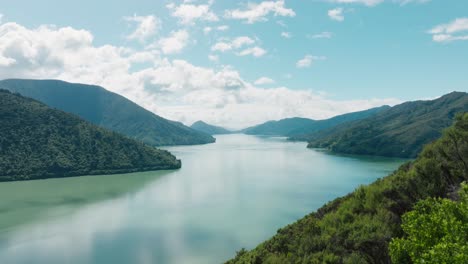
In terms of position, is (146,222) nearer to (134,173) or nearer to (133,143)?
(134,173)

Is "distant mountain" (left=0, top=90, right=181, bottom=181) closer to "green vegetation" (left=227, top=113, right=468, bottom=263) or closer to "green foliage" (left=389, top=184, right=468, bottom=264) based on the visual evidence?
"green vegetation" (left=227, top=113, right=468, bottom=263)

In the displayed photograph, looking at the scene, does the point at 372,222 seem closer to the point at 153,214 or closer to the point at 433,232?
the point at 433,232

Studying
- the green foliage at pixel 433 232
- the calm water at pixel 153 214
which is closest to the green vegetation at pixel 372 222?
the green foliage at pixel 433 232

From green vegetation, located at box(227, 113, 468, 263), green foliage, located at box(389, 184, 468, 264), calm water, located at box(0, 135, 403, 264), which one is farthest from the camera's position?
calm water, located at box(0, 135, 403, 264)

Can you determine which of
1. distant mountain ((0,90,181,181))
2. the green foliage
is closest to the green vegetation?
the green foliage

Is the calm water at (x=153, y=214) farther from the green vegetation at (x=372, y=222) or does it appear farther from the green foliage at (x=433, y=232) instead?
the green foliage at (x=433, y=232)

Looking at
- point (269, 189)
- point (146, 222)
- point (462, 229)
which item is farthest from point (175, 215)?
point (462, 229)
